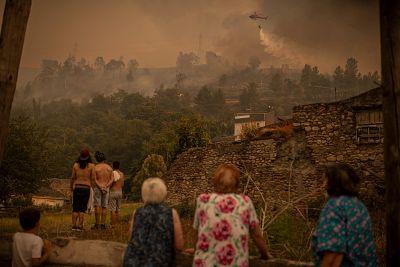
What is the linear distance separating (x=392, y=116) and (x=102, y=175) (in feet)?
20.3

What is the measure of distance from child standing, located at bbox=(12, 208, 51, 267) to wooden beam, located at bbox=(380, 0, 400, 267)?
315cm

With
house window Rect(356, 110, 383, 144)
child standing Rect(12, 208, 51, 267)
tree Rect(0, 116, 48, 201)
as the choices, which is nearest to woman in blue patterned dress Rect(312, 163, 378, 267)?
child standing Rect(12, 208, 51, 267)

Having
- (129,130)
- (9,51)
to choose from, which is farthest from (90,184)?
(129,130)

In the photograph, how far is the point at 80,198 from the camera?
8.22 m

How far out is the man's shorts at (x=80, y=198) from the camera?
8.17 m

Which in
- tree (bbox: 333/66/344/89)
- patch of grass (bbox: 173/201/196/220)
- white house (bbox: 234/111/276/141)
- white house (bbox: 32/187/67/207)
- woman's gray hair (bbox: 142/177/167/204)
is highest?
tree (bbox: 333/66/344/89)

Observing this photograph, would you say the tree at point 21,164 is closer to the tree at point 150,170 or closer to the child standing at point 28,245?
the tree at point 150,170

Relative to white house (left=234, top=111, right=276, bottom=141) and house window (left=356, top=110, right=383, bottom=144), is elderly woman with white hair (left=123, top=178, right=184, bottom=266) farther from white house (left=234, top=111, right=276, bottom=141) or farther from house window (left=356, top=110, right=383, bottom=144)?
white house (left=234, top=111, right=276, bottom=141)

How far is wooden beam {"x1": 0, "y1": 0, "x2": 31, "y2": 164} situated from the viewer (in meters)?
4.60

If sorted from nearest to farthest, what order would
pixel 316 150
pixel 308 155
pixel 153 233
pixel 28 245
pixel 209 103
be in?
pixel 153 233 < pixel 28 245 < pixel 316 150 < pixel 308 155 < pixel 209 103

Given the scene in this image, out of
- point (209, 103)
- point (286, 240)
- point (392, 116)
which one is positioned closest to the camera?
point (392, 116)

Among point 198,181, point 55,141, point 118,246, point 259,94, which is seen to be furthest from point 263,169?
point 259,94

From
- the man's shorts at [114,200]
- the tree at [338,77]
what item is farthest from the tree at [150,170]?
the tree at [338,77]

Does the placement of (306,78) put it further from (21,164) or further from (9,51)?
(9,51)
